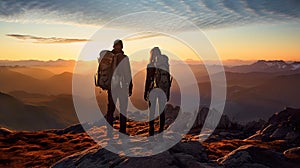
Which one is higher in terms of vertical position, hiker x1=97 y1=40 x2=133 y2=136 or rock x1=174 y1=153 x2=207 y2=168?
hiker x1=97 y1=40 x2=133 y2=136

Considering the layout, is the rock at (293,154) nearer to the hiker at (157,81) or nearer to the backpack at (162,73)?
the hiker at (157,81)

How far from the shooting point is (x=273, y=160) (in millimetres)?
12961

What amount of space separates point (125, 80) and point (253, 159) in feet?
22.2

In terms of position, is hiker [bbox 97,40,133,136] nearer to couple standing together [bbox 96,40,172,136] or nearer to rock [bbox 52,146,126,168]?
couple standing together [bbox 96,40,172,136]

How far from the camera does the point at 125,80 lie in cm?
1248

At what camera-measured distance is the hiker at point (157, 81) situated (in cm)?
1207

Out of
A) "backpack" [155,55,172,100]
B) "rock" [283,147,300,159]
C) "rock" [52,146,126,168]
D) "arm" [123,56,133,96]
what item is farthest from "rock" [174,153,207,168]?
"rock" [283,147,300,159]

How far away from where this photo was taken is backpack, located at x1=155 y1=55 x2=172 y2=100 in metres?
12.1

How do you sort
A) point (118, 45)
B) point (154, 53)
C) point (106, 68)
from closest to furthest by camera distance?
point (154, 53), point (118, 45), point (106, 68)

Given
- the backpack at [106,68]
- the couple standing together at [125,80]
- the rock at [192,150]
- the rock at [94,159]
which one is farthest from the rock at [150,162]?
the backpack at [106,68]

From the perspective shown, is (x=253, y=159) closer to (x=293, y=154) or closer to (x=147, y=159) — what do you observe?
(x=293, y=154)

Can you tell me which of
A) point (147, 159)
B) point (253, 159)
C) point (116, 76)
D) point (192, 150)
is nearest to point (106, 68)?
point (116, 76)

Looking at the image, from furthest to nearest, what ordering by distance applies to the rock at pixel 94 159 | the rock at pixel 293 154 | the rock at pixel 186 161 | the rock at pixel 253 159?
the rock at pixel 293 154 < the rock at pixel 253 159 < the rock at pixel 94 159 < the rock at pixel 186 161

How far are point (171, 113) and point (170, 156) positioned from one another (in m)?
40.1
